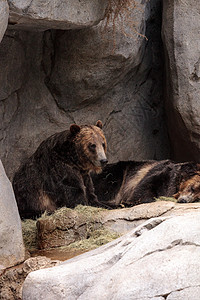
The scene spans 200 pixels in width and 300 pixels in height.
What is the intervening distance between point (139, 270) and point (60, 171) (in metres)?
4.33

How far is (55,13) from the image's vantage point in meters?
6.32

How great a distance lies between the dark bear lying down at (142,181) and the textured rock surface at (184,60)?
841 mm

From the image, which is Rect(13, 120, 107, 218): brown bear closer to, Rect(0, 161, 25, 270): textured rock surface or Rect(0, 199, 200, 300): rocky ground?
Rect(0, 199, 200, 300): rocky ground

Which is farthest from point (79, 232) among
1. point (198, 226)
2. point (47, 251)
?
point (198, 226)

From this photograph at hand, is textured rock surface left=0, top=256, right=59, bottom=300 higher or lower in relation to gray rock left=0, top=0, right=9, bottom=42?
lower

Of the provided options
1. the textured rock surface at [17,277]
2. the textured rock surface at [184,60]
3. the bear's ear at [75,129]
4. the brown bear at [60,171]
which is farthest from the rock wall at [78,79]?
the textured rock surface at [17,277]

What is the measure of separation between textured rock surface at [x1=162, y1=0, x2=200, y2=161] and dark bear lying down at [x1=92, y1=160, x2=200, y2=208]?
841mm

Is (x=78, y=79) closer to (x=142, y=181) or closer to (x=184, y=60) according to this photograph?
(x=184, y=60)

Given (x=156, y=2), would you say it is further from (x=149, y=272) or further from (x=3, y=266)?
(x=149, y=272)

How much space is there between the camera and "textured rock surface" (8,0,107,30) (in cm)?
602

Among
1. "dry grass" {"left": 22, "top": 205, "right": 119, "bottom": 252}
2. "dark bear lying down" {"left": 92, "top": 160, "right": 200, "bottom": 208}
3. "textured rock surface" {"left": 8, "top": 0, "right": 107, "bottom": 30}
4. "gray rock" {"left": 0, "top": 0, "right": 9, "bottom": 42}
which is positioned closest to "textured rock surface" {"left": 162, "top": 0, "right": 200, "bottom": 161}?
"dark bear lying down" {"left": 92, "top": 160, "right": 200, "bottom": 208}

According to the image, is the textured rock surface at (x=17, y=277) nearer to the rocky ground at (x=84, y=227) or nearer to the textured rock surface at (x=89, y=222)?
the rocky ground at (x=84, y=227)

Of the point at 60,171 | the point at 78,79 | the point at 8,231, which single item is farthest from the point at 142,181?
the point at 8,231

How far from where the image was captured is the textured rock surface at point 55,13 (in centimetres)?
602
